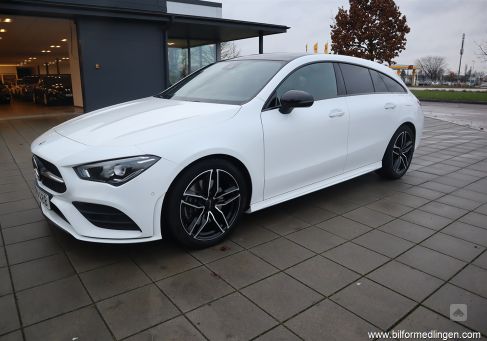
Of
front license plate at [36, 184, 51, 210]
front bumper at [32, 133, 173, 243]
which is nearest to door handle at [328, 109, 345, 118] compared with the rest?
front bumper at [32, 133, 173, 243]

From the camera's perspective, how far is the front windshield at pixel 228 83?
351cm

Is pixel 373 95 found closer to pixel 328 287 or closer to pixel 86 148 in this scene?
pixel 328 287

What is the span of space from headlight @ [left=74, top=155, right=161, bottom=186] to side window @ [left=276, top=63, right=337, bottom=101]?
153 cm

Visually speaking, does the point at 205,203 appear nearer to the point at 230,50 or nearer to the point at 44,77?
the point at 44,77

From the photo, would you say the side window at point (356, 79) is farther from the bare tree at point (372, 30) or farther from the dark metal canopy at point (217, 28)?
the bare tree at point (372, 30)

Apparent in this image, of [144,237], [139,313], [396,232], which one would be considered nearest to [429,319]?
[396,232]

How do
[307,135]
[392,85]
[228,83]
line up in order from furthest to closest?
[392,85] → [228,83] → [307,135]

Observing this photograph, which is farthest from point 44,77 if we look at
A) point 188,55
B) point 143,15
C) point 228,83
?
point 228,83

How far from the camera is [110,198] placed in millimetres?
2613

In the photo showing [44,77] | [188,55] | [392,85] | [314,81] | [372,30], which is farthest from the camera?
[372,30]

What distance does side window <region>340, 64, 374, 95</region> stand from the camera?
433cm

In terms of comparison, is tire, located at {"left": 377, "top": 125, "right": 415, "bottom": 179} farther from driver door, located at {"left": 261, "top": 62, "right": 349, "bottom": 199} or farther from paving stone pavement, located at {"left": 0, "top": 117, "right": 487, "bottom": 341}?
driver door, located at {"left": 261, "top": 62, "right": 349, "bottom": 199}

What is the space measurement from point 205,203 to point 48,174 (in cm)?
125

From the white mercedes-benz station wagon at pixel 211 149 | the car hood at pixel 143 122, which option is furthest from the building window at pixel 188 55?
the car hood at pixel 143 122
